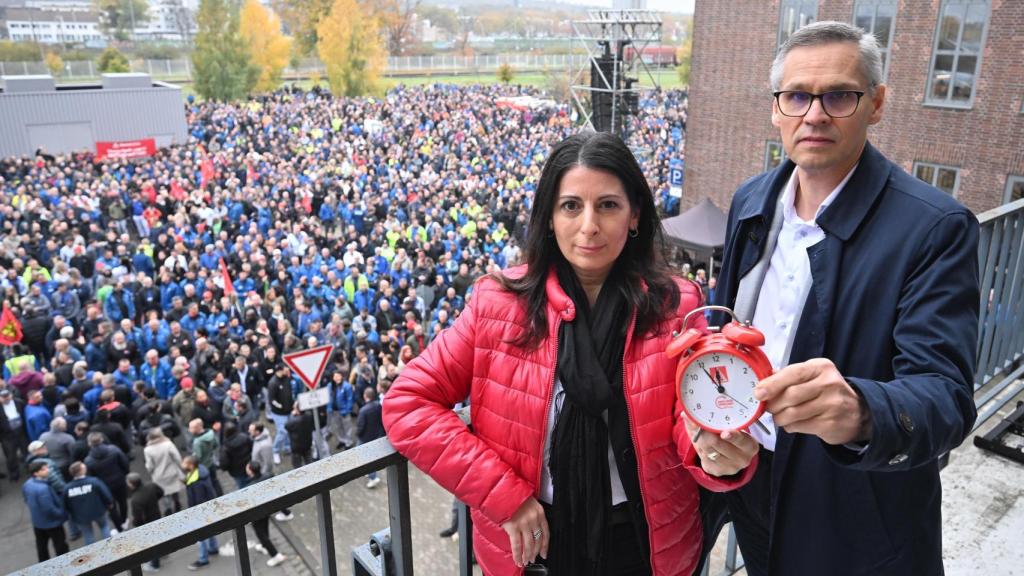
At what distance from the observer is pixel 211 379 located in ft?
34.9

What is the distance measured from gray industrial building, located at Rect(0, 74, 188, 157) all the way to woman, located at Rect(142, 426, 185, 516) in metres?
28.7

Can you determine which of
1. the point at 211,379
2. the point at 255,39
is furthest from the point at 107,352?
the point at 255,39

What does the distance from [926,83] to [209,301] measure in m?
18.0

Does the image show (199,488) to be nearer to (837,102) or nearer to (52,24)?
(837,102)

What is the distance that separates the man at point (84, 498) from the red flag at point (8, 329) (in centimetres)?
471

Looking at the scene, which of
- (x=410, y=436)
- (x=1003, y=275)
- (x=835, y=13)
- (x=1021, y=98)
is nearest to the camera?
(x=410, y=436)

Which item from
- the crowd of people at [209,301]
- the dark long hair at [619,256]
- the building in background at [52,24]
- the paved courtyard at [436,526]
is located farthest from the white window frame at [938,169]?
the building in background at [52,24]

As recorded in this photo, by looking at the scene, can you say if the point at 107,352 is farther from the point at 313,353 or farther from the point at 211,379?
the point at 313,353

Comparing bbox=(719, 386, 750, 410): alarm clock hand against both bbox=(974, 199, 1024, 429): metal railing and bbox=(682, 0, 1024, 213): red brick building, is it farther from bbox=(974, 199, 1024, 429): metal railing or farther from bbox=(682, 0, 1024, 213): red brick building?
bbox=(682, 0, 1024, 213): red brick building

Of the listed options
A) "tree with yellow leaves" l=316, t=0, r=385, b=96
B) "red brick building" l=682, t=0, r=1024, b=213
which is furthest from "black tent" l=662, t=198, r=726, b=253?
"tree with yellow leaves" l=316, t=0, r=385, b=96

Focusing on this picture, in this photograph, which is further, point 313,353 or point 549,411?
point 313,353

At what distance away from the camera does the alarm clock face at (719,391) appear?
1.43 metres

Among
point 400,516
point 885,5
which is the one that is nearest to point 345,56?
point 885,5

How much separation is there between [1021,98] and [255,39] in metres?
49.1
